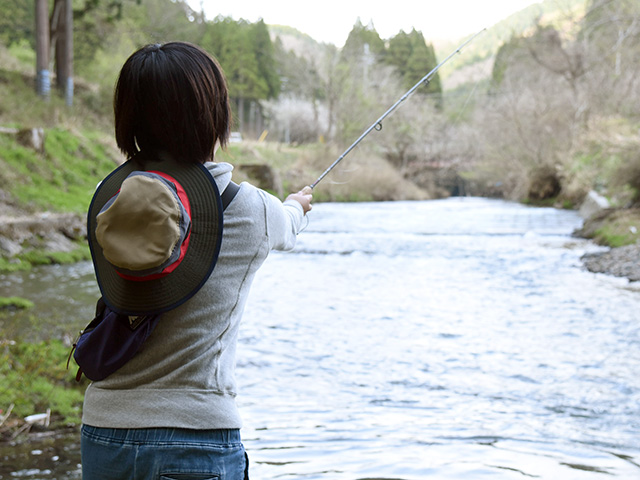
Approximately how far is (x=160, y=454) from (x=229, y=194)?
0.52 m

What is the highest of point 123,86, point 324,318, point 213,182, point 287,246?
point 123,86

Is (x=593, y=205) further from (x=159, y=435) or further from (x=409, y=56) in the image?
(x=159, y=435)

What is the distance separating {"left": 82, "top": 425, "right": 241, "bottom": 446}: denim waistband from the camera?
1.38m

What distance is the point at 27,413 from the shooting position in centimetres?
390

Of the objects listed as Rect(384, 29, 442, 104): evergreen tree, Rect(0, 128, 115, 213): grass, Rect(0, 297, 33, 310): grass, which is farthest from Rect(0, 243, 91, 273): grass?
Rect(384, 29, 442, 104): evergreen tree

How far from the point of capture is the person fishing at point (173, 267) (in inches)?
52.4

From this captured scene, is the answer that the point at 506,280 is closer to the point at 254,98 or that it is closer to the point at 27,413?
the point at 27,413

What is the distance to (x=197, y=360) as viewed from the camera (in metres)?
1.42

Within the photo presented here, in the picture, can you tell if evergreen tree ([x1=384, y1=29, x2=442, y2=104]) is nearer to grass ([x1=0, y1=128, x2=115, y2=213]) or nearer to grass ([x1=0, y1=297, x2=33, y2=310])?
grass ([x1=0, y1=128, x2=115, y2=213])

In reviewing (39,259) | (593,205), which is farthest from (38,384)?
(593,205)

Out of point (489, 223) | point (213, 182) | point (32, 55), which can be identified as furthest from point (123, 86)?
point (32, 55)

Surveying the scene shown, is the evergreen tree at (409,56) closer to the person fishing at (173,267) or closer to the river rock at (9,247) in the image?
the river rock at (9,247)

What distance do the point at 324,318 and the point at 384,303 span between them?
49.0 inches

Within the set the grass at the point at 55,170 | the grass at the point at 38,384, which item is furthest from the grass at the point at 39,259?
the grass at the point at 38,384
